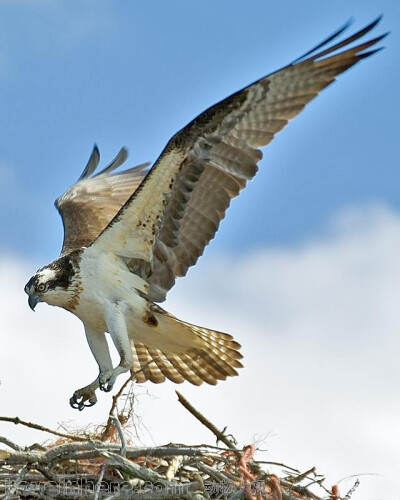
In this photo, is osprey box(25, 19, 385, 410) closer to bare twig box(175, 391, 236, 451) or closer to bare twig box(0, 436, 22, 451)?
bare twig box(175, 391, 236, 451)

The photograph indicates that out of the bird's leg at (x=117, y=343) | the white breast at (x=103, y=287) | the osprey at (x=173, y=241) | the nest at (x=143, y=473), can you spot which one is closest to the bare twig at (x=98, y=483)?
the nest at (x=143, y=473)

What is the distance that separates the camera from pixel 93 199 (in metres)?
10.6

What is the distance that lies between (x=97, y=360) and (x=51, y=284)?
29.3 inches

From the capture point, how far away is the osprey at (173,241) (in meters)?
7.78

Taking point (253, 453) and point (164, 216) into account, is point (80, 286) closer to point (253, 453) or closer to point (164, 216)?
point (164, 216)

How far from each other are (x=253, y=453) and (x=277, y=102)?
2762mm

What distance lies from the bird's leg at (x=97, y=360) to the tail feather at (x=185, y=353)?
0.31 m

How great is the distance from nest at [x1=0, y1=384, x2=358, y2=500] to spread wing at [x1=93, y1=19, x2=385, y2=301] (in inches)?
80.4

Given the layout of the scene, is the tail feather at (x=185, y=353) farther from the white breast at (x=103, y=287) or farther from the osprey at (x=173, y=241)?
the white breast at (x=103, y=287)

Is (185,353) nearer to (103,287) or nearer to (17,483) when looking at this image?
(103,287)

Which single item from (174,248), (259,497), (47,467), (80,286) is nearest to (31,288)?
(80,286)

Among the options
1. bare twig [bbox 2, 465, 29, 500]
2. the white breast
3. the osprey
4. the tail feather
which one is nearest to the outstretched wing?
the osprey

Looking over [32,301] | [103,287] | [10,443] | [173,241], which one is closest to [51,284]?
[32,301]

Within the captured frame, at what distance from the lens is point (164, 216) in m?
8.21
